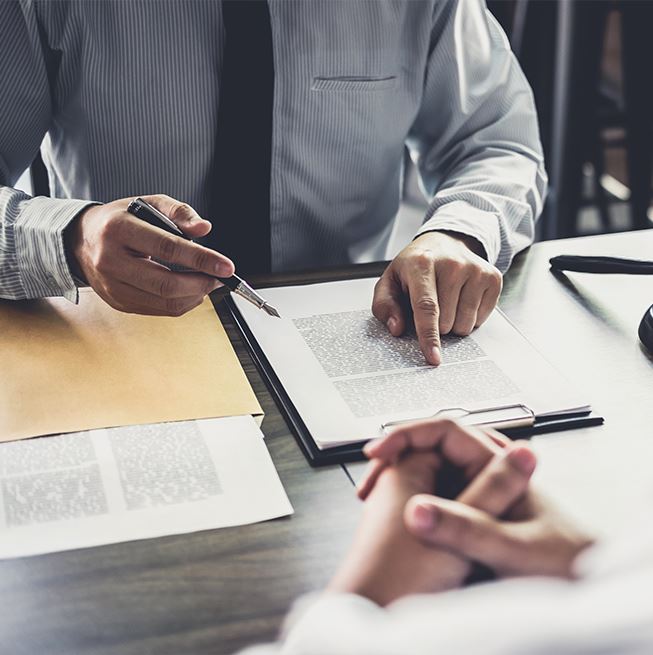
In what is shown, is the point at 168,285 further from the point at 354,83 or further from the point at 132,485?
the point at 354,83

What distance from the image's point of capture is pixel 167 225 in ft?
2.94

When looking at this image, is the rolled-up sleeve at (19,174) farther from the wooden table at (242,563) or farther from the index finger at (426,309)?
the index finger at (426,309)

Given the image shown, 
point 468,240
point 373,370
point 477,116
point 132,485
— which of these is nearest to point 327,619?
point 132,485

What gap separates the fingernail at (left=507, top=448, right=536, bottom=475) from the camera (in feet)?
2.05

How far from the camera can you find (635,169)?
282cm

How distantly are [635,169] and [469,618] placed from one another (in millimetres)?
2618

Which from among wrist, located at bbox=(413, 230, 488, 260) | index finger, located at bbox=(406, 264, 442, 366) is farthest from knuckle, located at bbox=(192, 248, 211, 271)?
wrist, located at bbox=(413, 230, 488, 260)

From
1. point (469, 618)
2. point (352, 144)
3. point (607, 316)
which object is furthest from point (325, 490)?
point (352, 144)

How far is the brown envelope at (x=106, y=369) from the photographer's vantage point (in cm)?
78

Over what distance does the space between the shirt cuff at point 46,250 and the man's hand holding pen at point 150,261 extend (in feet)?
0.14

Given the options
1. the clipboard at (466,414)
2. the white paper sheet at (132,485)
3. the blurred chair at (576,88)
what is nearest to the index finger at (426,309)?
the clipboard at (466,414)

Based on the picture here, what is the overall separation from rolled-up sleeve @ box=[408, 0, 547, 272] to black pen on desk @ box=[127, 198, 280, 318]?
39 cm

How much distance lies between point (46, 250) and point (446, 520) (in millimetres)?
559

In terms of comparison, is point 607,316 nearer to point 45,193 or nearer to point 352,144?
point 352,144
